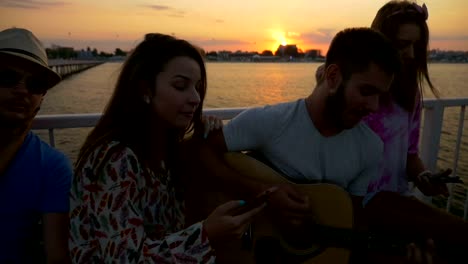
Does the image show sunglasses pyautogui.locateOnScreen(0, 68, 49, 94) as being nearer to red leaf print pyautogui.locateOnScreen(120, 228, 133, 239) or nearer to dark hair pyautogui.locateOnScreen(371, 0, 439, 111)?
red leaf print pyautogui.locateOnScreen(120, 228, 133, 239)

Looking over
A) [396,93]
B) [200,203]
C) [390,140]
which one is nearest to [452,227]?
[390,140]

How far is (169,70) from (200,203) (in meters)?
0.82

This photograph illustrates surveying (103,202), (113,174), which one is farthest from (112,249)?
(113,174)

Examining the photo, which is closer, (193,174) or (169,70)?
(169,70)

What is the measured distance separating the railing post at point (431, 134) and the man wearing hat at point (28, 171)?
294 cm

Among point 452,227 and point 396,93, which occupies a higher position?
point 396,93

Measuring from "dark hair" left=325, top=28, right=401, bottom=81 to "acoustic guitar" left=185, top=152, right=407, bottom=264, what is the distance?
0.65 m

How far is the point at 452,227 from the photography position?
74.8 inches

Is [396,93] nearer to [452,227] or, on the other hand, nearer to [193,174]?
[452,227]

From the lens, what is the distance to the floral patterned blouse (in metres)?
1.43

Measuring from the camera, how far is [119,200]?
146 centimetres

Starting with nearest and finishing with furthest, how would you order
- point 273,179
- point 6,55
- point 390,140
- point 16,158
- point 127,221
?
1. point 127,221
2. point 6,55
3. point 16,158
4. point 273,179
5. point 390,140

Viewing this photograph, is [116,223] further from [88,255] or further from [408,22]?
[408,22]

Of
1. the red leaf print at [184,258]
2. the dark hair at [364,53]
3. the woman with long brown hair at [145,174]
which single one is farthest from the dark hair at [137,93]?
the dark hair at [364,53]
